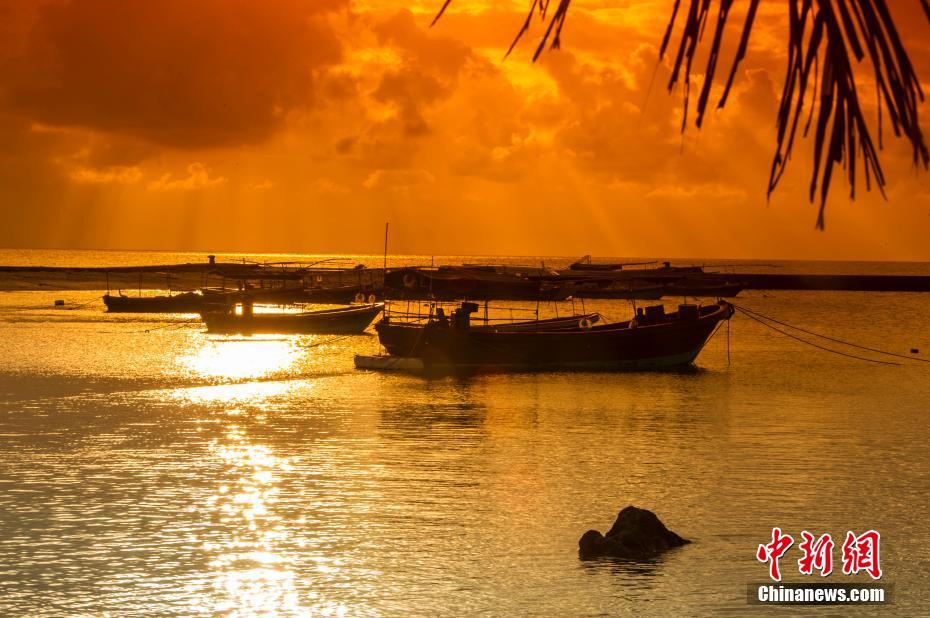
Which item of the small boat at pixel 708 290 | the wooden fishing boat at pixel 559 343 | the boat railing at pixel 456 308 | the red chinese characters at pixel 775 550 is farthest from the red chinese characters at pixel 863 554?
the small boat at pixel 708 290

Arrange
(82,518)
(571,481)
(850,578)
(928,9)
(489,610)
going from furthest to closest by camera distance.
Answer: (571,481) < (82,518) < (850,578) < (489,610) < (928,9)

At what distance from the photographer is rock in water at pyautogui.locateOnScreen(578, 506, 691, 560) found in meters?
17.1

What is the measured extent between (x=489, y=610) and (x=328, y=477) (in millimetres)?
8991

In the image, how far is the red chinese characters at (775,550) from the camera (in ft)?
54.7

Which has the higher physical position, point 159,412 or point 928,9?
point 928,9

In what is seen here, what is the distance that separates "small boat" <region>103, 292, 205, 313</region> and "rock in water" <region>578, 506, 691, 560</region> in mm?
67180

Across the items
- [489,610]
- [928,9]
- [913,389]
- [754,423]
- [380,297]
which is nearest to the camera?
[928,9]

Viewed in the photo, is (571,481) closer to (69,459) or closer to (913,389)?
(69,459)

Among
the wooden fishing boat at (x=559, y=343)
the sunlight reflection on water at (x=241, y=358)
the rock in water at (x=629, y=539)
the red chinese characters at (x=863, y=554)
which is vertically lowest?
the red chinese characters at (x=863, y=554)

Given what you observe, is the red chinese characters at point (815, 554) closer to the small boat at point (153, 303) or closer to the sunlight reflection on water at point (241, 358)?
the sunlight reflection on water at point (241, 358)

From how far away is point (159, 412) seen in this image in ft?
113

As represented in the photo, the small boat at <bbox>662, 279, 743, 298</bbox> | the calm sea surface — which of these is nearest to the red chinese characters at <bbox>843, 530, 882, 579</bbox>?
the calm sea surface

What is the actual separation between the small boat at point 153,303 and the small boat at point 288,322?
13.6 m

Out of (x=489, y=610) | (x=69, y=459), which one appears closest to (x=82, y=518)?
(x=69, y=459)
